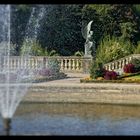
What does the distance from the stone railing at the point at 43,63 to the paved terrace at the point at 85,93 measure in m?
A: 7.30

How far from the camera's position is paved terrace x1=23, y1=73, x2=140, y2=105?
1934cm

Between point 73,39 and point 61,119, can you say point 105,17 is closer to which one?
point 73,39

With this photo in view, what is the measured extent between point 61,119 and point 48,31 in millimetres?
20297

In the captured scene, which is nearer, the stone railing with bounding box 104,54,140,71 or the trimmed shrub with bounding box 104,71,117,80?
the trimmed shrub with bounding box 104,71,117,80

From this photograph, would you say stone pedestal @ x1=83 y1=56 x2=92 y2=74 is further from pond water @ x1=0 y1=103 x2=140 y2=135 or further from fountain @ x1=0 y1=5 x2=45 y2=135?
pond water @ x1=0 y1=103 x2=140 y2=135

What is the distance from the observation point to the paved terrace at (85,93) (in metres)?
19.3

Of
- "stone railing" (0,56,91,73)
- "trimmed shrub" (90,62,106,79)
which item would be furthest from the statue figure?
"trimmed shrub" (90,62,106,79)

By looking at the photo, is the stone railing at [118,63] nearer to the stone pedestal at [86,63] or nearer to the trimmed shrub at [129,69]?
the stone pedestal at [86,63]

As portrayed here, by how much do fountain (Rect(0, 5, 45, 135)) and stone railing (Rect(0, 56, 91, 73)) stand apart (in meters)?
0.14

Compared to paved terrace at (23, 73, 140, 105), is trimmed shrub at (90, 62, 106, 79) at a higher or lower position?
higher

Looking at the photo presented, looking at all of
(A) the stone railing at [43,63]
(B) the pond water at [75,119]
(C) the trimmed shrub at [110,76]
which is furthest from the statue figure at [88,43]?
Result: (B) the pond water at [75,119]
